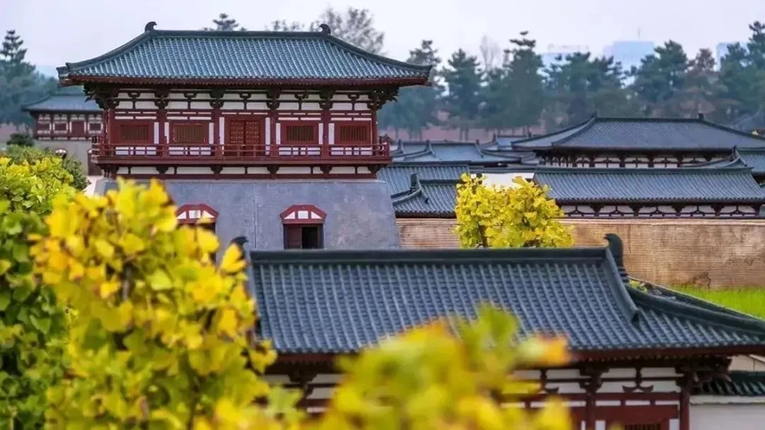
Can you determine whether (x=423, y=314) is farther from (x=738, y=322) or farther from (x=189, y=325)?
(x=189, y=325)

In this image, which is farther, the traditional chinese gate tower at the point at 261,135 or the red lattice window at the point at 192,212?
the red lattice window at the point at 192,212

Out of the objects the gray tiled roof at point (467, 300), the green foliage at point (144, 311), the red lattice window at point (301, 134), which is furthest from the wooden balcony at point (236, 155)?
the green foliage at point (144, 311)

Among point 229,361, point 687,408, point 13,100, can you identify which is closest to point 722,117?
point 13,100

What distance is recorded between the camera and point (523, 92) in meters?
86.4

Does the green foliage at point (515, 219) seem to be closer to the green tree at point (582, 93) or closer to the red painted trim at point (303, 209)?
the red painted trim at point (303, 209)

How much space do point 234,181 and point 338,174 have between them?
2.38 meters

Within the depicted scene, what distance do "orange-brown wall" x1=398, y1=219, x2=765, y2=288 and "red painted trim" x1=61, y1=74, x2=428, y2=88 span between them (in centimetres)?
926

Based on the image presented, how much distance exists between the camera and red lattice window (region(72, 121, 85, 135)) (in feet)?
215

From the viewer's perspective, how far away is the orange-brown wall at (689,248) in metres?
33.8

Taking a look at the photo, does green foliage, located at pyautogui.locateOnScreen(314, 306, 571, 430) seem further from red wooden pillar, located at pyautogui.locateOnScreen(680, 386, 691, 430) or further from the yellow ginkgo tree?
red wooden pillar, located at pyautogui.locateOnScreen(680, 386, 691, 430)

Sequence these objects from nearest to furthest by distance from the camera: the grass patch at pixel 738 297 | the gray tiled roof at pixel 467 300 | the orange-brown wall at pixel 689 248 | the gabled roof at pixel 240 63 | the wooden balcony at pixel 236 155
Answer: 1. the gray tiled roof at pixel 467 300
2. the gabled roof at pixel 240 63
3. the wooden balcony at pixel 236 155
4. the grass patch at pixel 738 297
5. the orange-brown wall at pixel 689 248

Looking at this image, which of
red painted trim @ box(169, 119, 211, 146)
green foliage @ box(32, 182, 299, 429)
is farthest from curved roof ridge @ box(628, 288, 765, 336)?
red painted trim @ box(169, 119, 211, 146)

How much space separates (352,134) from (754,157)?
25.2 metres

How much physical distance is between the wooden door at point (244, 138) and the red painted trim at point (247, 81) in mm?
1066
